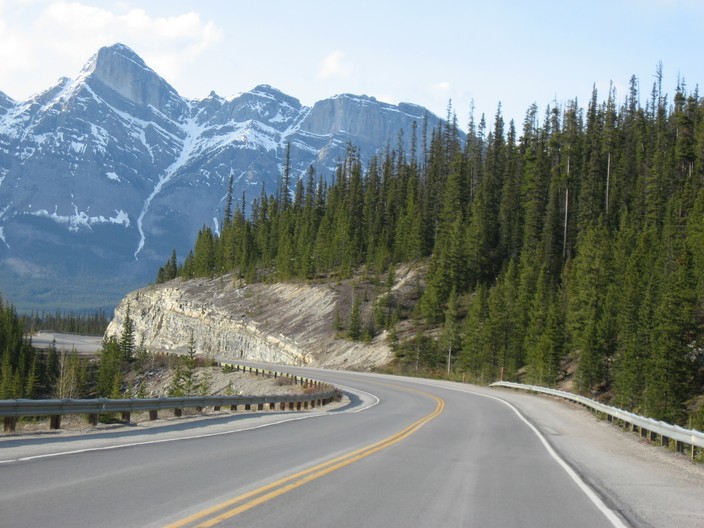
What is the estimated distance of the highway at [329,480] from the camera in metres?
7.61

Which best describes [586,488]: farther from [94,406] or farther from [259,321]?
[259,321]

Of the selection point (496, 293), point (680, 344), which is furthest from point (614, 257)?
point (680, 344)

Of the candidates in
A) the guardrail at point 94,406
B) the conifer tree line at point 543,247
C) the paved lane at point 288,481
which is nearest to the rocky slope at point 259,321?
the conifer tree line at point 543,247

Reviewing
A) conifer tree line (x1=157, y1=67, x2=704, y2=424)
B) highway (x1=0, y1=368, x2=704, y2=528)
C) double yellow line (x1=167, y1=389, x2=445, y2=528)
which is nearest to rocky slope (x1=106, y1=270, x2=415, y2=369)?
conifer tree line (x1=157, y1=67, x2=704, y2=424)

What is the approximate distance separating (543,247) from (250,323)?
133ft

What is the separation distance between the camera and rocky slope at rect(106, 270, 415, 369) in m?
78.9

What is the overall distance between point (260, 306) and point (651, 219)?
173ft

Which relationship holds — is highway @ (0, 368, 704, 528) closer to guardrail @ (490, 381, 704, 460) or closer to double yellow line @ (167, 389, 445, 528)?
double yellow line @ (167, 389, 445, 528)

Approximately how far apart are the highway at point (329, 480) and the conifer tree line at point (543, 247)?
32158 millimetres

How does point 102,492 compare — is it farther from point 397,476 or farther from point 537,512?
point 537,512

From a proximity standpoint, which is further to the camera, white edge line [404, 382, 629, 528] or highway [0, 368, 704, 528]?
white edge line [404, 382, 629, 528]

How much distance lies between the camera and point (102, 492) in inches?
324

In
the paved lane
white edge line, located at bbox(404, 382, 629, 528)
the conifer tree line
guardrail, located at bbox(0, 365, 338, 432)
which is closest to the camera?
the paved lane

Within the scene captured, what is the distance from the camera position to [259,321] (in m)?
94.8
